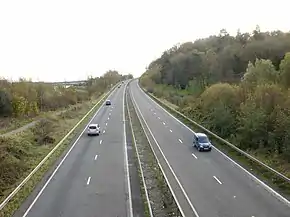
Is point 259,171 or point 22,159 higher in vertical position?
point 22,159

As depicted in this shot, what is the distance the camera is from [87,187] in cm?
2558

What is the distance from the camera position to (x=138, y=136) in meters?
46.4

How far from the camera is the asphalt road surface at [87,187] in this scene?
829 inches

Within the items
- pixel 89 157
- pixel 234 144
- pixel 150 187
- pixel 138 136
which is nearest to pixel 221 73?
pixel 138 136

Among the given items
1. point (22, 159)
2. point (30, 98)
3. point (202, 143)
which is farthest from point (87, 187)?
point (30, 98)

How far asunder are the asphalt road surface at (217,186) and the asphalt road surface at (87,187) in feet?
12.3

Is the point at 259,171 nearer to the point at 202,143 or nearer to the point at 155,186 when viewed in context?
the point at 155,186

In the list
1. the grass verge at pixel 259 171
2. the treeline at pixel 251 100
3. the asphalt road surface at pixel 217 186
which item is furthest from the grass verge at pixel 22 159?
the treeline at pixel 251 100

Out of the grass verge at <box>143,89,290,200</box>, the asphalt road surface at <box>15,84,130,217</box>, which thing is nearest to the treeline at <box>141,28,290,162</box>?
the grass verge at <box>143,89,290,200</box>

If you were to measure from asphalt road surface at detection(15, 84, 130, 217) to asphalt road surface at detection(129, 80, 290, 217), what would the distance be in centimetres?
374

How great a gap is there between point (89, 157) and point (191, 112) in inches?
1176

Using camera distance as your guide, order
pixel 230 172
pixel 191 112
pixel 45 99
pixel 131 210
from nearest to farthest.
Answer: pixel 131 210, pixel 230 172, pixel 191 112, pixel 45 99

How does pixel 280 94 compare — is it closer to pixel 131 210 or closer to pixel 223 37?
pixel 131 210

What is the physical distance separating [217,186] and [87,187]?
772cm
